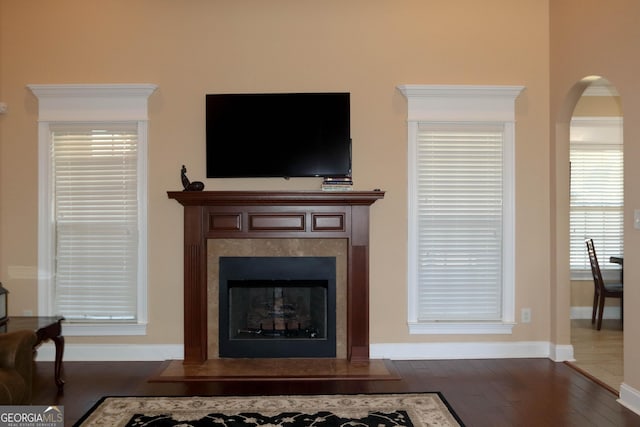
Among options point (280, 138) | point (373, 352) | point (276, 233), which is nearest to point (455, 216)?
point (373, 352)

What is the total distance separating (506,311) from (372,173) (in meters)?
1.72

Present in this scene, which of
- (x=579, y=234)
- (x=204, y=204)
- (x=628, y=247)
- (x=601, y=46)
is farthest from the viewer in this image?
(x=579, y=234)

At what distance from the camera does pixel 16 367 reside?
2.72 meters

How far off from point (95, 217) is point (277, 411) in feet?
7.97

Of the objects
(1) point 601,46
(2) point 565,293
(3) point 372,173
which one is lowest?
(2) point 565,293

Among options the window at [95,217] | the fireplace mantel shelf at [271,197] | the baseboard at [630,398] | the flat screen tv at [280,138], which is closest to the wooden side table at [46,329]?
the window at [95,217]

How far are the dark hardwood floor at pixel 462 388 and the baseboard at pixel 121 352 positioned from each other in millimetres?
83

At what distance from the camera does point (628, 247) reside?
332 cm

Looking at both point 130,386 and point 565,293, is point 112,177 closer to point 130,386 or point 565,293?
point 130,386

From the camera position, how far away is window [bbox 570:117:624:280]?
617 centimetres

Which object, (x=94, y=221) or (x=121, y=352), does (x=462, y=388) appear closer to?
(x=121, y=352)

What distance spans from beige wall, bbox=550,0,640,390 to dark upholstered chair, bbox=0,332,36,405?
3.74m

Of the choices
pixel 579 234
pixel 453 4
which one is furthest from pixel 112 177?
pixel 579 234

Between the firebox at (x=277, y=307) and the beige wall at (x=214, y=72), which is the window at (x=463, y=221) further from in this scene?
the firebox at (x=277, y=307)
